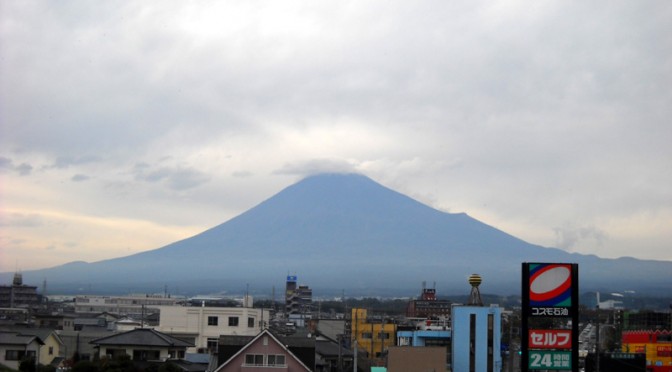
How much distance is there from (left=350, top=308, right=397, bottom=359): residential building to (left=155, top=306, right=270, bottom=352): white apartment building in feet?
31.5

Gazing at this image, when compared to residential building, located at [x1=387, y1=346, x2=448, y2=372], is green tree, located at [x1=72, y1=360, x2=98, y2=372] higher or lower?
lower

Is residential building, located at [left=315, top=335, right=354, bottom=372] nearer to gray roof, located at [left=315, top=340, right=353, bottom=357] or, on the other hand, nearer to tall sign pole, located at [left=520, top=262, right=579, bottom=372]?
gray roof, located at [left=315, top=340, right=353, bottom=357]

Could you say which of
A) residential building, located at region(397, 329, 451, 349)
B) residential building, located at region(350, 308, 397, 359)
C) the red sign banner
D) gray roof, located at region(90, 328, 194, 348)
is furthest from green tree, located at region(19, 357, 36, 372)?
residential building, located at region(350, 308, 397, 359)

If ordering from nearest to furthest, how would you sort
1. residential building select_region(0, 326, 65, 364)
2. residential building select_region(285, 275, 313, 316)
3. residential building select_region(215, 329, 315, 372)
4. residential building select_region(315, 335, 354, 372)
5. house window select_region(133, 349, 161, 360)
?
residential building select_region(215, 329, 315, 372) → house window select_region(133, 349, 161, 360) → residential building select_region(315, 335, 354, 372) → residential building select_region(0, 326, 65, 364) → residential building select_region(285, 275, 313, 316)

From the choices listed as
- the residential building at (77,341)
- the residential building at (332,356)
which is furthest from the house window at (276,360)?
the residential building at (77,341)

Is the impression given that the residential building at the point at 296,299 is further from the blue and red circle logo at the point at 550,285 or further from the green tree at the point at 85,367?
the blue and red circle logo at the point at 550,285

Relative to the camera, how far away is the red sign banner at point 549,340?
2339 centimetres

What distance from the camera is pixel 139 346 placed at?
130ft

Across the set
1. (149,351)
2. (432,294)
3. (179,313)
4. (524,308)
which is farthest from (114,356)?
(432,294)

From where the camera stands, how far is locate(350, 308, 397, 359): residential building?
6002cm

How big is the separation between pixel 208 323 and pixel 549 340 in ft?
105

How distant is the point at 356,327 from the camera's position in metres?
62.9

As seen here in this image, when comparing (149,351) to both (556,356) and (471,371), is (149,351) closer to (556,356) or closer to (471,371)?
(471,371)

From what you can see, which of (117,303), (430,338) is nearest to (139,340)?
(430,338)
